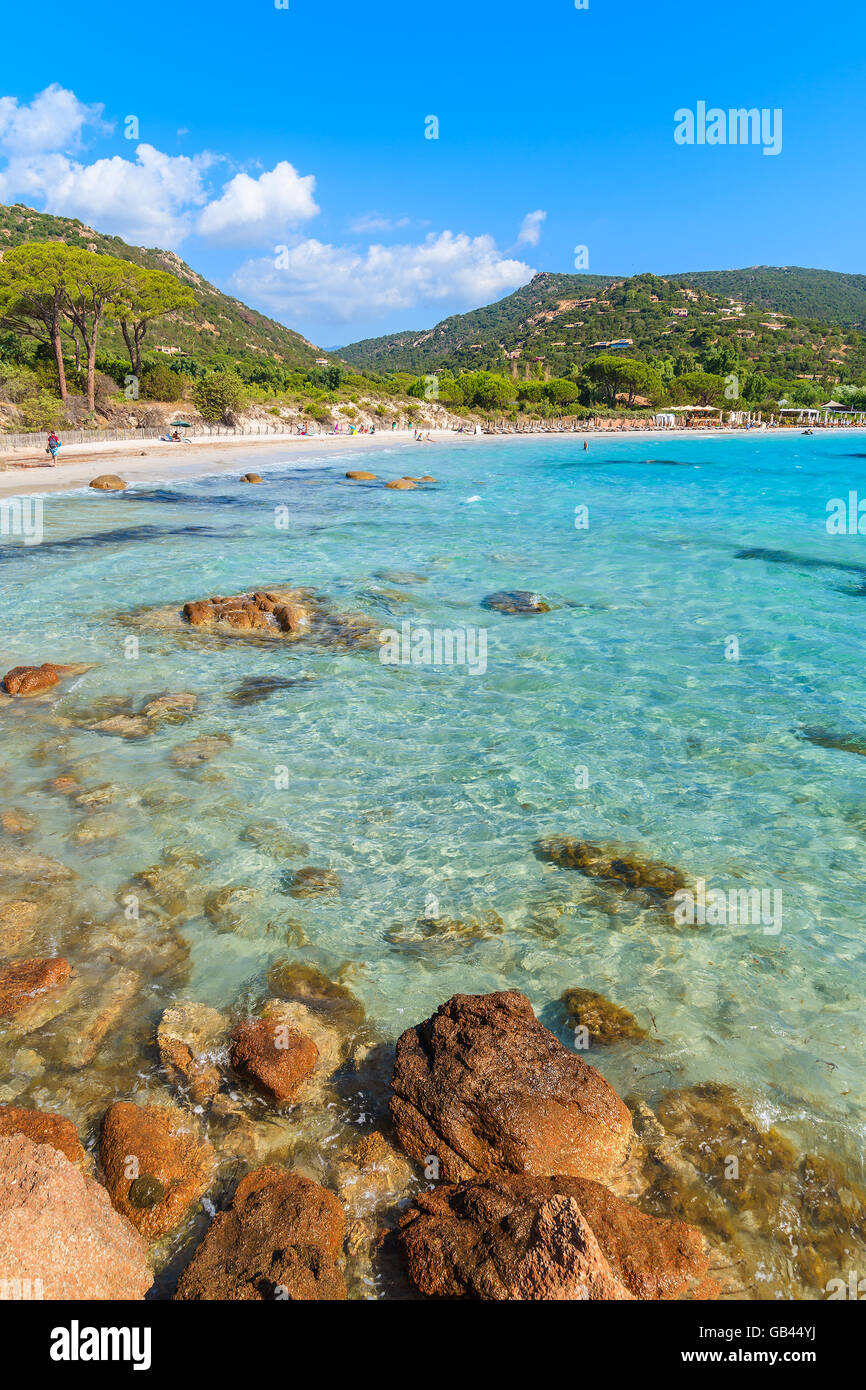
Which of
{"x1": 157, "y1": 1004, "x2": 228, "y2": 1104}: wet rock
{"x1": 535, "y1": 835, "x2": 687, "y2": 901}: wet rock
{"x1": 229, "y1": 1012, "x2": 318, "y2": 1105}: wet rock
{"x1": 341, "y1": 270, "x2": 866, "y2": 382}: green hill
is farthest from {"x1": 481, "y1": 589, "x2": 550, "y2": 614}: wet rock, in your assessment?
{"x1": 341, "y1": 270, "x2": 866, "y2": 382}: green hill

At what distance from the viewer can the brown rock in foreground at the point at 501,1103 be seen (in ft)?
13.1

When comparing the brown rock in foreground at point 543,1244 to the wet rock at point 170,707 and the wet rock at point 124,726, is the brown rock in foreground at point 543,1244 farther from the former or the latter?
the wet rock at point 170,707

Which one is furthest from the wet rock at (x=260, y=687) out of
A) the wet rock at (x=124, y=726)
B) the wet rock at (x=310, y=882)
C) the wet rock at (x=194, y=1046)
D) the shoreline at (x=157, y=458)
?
the shoreline at (x=157, y=458)

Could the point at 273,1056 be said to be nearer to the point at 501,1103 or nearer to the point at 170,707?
the point at 501,1103

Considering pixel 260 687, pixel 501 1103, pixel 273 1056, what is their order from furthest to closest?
pixel 260 687
pixel 273 1056
pixel 501 1103

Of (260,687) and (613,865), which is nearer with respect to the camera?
(613,865)

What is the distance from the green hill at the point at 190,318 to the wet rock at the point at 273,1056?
291 ft

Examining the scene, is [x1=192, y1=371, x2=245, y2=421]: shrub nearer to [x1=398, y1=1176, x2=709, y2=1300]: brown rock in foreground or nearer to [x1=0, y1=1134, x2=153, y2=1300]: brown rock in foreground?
[x1=0, y1=1134, x2=153, y2=1300]: brown rock in foreground

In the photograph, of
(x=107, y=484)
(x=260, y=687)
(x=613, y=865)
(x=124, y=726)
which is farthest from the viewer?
(x=107, y=484)

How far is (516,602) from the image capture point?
17672 mm

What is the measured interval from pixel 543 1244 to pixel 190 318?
138049 mm

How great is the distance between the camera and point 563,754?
10141 mm

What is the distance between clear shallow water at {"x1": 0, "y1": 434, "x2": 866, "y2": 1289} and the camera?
575cm

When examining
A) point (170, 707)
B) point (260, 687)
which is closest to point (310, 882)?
point (170, 707)
